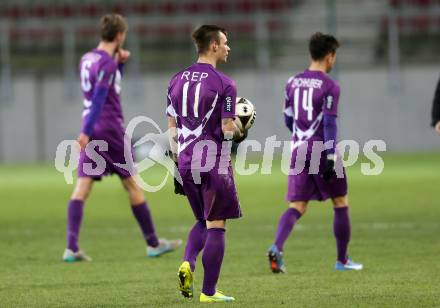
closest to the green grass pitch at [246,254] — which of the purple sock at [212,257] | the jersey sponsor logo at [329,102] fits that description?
the purple sock at [212,257]

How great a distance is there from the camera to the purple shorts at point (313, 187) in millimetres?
8992

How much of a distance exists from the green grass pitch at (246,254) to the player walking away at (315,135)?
1.01 ft

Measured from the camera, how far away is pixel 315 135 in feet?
29.6

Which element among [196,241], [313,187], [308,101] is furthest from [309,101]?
[196,241]

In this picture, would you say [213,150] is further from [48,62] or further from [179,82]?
[48,62]

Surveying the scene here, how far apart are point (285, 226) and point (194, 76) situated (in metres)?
2.25

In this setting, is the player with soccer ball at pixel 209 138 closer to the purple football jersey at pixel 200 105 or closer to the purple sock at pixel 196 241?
the purple football jersey at pixel 200 105

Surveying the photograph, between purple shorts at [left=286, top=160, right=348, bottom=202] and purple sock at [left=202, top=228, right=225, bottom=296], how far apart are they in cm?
201

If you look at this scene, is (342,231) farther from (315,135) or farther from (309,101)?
(309,101)

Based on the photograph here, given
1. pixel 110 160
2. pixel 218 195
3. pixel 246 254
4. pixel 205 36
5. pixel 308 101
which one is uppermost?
pixel 205 36

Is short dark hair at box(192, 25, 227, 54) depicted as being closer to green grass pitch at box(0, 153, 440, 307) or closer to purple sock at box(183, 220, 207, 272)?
purple sock at box(183, 220, 207, 272)

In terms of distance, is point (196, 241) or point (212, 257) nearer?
point (212, 257)

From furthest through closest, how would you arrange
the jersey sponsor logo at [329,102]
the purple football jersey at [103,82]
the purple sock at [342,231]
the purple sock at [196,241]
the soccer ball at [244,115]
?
1. the purple football jersey at [103,82]
2. the purple sock at [342,231]
3. the jersey sponsor logo at [329,102]
4. the purple sock at [196,241]
5. the soccer ball at [244,115]

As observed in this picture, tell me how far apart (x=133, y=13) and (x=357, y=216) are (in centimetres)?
1602
